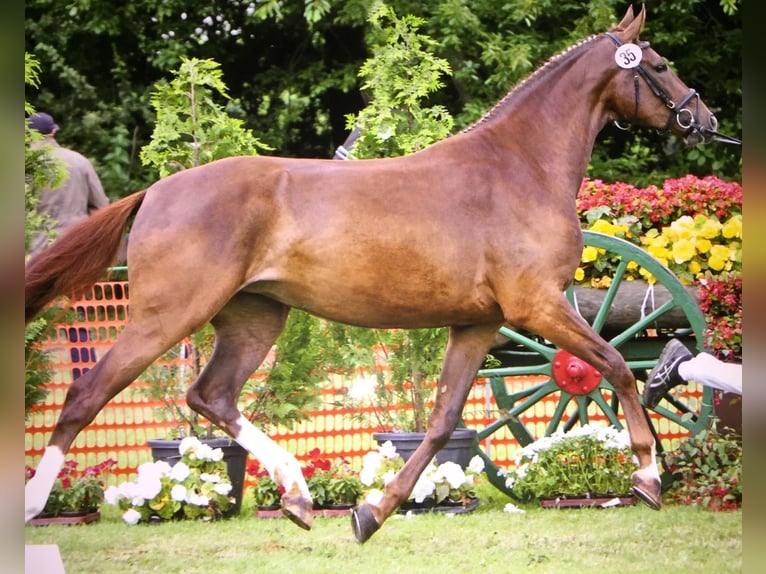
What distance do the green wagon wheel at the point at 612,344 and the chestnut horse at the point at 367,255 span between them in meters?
1.30

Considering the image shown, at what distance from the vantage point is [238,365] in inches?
168

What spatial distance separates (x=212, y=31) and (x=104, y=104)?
131cm

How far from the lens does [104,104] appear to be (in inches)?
424

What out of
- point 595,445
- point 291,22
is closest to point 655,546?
point 595,445

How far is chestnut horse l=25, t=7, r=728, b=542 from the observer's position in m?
3.86

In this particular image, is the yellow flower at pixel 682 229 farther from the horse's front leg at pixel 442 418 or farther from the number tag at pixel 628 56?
the horse's front leg at pixel 442 418

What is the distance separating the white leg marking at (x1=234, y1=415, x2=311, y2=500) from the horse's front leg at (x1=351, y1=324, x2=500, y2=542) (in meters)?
0.25

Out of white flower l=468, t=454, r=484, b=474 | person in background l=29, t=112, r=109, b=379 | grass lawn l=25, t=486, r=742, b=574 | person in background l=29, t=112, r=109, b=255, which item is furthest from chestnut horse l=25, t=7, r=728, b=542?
person in background l=29, t=112, r=109, b=255

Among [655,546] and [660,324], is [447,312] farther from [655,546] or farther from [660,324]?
[660,324]

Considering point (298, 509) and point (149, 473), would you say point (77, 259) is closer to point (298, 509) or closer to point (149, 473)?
point (298, 509)

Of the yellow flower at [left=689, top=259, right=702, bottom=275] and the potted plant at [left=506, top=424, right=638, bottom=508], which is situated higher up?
the yellow flower at [left=689, top=259, right=702, bottom=275]

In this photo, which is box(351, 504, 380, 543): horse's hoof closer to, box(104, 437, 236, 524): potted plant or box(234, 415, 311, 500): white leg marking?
box(234, 415, 311, 500): white leg marking

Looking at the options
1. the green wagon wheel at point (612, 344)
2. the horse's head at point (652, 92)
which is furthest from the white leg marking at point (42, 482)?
the horse's head at point (652, 92)

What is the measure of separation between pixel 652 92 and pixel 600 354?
3.51 feet
